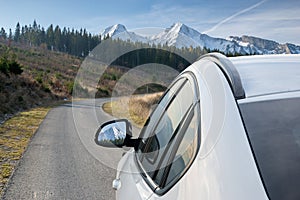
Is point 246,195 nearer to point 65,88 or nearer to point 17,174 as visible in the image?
point 17,174

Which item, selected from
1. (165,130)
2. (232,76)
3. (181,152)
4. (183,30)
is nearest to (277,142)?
(232,76)

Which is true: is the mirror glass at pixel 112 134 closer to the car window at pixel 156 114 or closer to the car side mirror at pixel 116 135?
the car side mirror at pixel 116 135

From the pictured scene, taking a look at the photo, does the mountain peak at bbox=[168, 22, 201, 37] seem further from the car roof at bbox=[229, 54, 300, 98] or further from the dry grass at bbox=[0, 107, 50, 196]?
the dry grass at bbox=[0, 107, 50, 196]

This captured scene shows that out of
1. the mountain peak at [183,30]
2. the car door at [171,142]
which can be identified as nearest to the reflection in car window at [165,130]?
the car door at [171,142]

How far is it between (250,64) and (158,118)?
2.65 ft

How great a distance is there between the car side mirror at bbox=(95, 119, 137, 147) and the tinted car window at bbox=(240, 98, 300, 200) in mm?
1237

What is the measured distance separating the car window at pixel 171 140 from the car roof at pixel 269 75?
26cm

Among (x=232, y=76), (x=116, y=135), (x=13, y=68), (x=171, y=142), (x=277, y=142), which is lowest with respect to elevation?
(x=116, y=135)

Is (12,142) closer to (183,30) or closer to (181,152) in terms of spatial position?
(183,30)

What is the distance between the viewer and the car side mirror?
2258mm

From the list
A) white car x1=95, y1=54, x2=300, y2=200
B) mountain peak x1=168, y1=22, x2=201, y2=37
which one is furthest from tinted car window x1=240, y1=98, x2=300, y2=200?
mountain peak x1=168, y1=22, x2=201, y2=37

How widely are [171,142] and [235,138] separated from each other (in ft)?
1.99

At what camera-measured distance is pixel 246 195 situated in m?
0.88

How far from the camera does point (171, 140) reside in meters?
1.62
